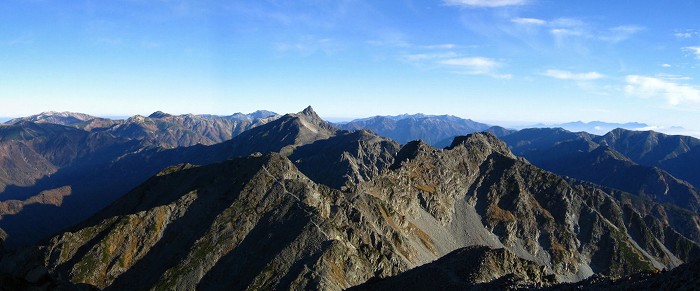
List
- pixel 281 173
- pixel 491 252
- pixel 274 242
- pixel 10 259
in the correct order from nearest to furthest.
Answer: pixel 491 252 < pixel 10 259 < pixel 274 242 < pixel 281 173

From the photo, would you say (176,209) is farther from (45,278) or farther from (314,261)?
(45,278)

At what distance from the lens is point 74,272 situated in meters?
125

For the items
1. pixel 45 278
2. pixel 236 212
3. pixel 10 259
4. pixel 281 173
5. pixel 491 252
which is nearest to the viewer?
pixel 45 278

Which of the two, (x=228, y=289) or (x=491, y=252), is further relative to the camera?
(x=228, y=289)

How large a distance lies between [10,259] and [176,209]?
41.3 meters

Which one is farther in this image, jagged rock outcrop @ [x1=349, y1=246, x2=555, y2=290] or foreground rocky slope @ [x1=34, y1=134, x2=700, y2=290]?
foreground rocky slope @ [x1=34, y1=134, x2=700, y2=290]

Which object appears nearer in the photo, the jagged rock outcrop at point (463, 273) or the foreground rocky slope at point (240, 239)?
the jagged rock outcrop at point (463, 273)

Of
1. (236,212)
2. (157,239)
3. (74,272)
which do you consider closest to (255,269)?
(236,212)

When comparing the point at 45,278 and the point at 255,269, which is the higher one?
the point at 45,278

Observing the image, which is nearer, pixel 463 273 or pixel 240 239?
pixel 463 273

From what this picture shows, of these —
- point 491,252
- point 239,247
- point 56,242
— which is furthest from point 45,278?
point 491,252

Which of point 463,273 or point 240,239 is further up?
point 463,273

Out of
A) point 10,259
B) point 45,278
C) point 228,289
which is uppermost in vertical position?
point 45,278

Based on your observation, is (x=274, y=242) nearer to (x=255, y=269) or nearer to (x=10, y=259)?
(x=255, y=269)
